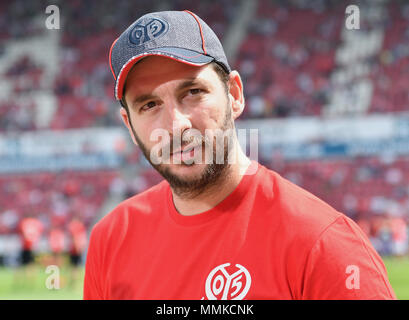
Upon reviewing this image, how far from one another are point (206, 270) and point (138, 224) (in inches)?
15.8

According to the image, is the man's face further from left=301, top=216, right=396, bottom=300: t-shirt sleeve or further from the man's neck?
left=301, top=216, right=396, bottom=300: t-shirt sleeve

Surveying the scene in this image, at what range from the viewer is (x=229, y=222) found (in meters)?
1.72

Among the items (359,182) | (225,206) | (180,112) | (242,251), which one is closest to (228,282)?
(242,251)

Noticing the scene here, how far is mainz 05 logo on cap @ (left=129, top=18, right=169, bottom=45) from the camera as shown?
5.48ft

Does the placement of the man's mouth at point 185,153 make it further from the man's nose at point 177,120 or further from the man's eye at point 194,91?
the man's eye at point 194,91

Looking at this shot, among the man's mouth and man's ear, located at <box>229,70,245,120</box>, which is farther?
man's ear, located at <box>229,70,245,120</box>

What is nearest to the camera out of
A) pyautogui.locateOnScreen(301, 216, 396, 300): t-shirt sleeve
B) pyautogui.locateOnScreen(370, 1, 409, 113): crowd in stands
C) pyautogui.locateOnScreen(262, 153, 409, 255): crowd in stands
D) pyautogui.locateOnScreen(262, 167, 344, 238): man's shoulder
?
pyautogui.locateOnScreen(301, 216, 396, 300): t-shirt sleeve

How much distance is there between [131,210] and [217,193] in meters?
0.41

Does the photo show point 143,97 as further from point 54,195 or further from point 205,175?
point 54,195

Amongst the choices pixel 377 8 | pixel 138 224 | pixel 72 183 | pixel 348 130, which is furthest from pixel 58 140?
pixel 138 224

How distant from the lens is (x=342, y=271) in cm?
144

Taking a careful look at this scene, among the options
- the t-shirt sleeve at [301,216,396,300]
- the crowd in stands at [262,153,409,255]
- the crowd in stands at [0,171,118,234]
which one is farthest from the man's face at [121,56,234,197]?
the crowd in stands at [0,171,118,234]

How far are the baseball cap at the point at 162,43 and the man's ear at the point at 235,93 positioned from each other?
0.10 metres

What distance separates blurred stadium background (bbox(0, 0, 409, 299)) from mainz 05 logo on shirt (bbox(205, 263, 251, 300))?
34.8 feet
